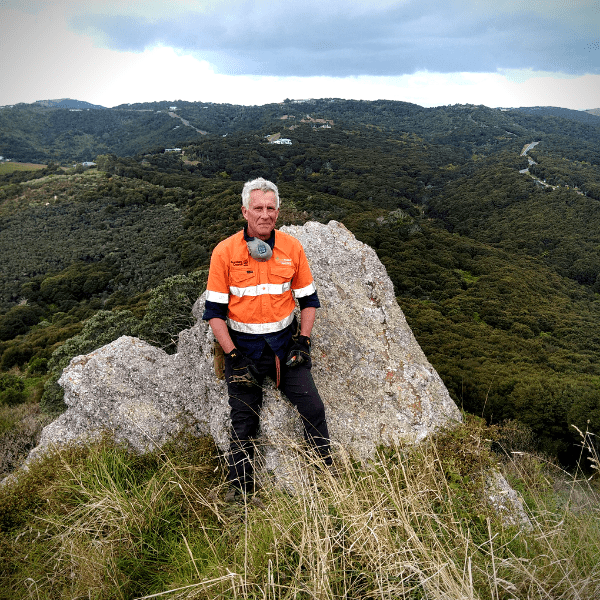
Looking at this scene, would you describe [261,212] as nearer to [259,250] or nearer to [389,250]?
[259,250]

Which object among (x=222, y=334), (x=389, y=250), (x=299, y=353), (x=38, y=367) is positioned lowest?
(x=38, y=367)

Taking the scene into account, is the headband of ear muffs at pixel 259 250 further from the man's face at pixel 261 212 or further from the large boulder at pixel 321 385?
the large boulder at pixel 321 385

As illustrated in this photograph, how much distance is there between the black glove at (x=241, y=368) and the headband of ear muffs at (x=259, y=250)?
919 millimetres

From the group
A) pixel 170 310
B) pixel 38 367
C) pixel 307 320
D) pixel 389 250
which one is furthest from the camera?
pixel 389 250

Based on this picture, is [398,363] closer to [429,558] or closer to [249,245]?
[249,245]

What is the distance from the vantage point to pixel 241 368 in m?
3.55

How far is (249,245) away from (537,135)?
Result: 20452 centimetres

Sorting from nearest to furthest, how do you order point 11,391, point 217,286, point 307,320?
point 217,286 < point 307,320 < point 11,391

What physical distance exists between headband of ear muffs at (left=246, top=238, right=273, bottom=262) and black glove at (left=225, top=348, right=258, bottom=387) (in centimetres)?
92

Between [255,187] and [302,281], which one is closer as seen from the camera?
[255,187]

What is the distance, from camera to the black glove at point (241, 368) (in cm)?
349

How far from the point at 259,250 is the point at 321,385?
180 centimetres

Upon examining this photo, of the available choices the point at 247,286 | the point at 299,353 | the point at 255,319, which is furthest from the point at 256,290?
the point at 299,353

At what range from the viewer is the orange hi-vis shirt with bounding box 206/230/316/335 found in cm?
352
